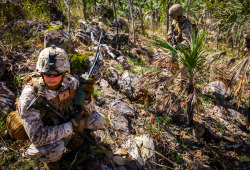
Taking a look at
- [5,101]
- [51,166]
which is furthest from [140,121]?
[5,101]

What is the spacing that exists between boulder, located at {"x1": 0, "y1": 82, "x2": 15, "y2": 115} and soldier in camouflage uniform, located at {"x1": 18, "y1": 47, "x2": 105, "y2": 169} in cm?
114

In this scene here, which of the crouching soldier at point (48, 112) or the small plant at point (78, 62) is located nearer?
the crouching soldier at point (48, 112)

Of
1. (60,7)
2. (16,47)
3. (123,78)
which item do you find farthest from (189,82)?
(60,7)

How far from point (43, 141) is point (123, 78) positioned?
301cm

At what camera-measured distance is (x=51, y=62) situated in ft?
6.37

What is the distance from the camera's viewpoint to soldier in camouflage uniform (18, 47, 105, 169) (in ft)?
6.29

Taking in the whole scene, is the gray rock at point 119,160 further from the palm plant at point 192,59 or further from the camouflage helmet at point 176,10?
the camouflage helmet at point 176,10

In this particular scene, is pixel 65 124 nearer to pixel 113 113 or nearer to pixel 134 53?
pixel 113 113

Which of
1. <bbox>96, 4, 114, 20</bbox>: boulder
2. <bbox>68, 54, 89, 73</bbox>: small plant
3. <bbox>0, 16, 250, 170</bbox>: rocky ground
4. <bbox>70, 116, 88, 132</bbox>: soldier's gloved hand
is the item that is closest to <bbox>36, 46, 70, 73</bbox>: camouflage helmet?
<bbox>70, 116, 88, 132</bbox>: soldier's gloved hand

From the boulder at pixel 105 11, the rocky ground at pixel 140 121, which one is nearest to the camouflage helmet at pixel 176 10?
the rocky ground at pixel 140 121

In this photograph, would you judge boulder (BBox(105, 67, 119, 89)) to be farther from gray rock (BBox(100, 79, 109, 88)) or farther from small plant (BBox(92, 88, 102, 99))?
small plant (BBox(92, 88, 102, 99))

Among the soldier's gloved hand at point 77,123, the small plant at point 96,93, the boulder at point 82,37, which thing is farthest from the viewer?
the boulder at point 82,37

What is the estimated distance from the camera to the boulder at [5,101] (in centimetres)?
279

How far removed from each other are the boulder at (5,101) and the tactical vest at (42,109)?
36.6 inches
